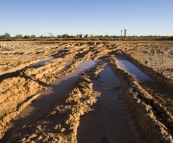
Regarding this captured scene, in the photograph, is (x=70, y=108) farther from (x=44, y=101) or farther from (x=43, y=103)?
(x=44, y=101)

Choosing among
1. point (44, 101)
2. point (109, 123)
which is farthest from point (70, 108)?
point (44, 101)

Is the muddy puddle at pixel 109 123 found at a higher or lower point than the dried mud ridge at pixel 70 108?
lower

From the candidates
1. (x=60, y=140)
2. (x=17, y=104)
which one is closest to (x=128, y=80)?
Answer: (x=17, y=104)

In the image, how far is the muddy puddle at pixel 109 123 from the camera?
5.11m

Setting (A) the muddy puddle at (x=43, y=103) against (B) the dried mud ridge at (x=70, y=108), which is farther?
(A) the muddy puddle at (x=43, y=103)

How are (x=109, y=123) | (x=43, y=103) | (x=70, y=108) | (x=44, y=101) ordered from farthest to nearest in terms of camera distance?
(x=44, y=101) < (x=43, y=103) < (x=70, y=108) < (x=109, y=123)

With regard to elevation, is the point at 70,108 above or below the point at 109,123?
above

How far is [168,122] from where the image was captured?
543 cm

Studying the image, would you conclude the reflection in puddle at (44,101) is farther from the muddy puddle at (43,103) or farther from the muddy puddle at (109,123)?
the muddy puddle at (109,123)

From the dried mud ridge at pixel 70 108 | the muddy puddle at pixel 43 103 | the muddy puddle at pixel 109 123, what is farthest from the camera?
the muddy puddle at pixel 43 103

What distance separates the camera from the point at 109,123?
593cm

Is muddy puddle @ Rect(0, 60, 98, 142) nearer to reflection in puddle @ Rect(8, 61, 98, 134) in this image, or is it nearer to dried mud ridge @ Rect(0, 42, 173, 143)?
reflection in puddle @ Rect(8, 61, 98, 134)

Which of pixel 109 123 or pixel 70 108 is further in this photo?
pixel 70 108

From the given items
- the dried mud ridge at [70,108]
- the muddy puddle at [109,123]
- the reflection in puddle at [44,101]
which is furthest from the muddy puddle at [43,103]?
the muddy puddle at [109,123]
